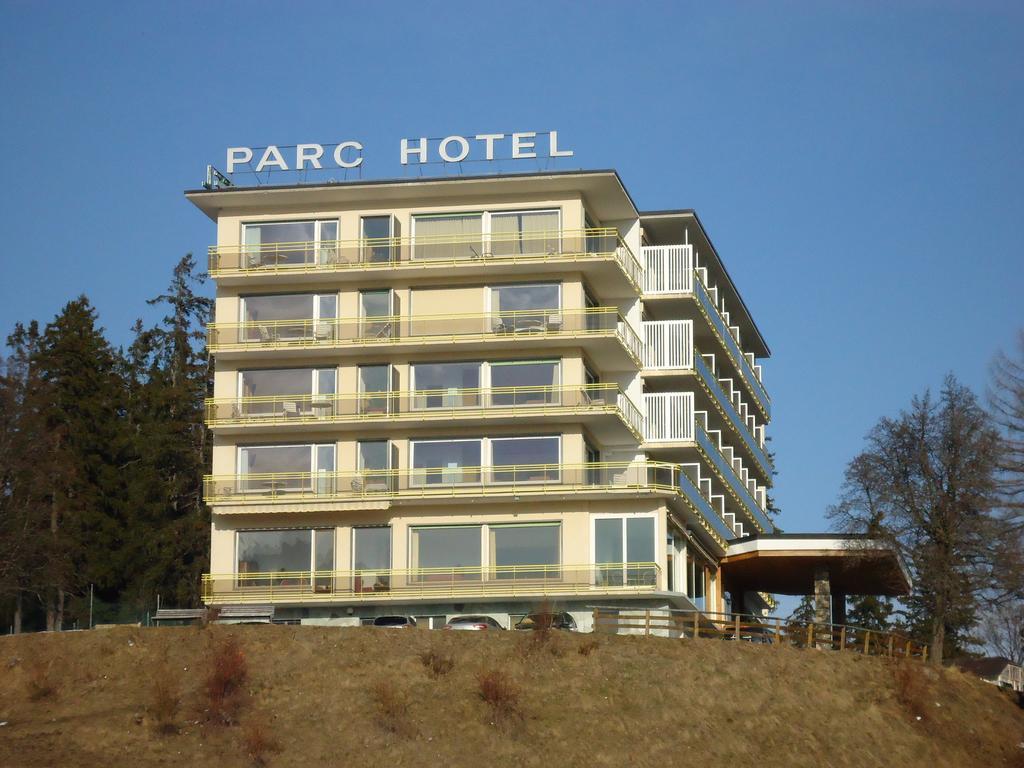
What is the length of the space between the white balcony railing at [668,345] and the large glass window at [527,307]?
6.32 metres

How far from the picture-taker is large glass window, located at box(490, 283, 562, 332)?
71.0 m

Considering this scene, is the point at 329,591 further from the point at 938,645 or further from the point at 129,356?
the point at 129,356

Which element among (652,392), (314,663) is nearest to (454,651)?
(314,663)

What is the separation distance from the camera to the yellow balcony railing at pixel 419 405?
70.0 meters

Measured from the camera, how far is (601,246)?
237ft

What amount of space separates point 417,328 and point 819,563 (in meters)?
21.1

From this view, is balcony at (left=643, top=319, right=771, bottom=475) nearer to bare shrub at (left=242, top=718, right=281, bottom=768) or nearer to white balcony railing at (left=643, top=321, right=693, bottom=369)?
white balcony railing at (left=643, top=321, right=693, bottom=369)

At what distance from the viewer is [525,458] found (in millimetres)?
70125

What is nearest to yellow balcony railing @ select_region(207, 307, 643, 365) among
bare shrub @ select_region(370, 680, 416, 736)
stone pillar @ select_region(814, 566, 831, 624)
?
stone pillar @ select_region(814, 566, 831, 624)

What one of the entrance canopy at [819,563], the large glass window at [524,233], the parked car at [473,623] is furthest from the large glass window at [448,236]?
the entrance canopy at [819,563]

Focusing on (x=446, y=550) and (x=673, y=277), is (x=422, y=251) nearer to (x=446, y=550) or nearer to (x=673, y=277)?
(x=673, y=277)

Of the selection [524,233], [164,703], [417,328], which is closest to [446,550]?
[417,328]

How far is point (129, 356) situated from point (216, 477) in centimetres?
3657

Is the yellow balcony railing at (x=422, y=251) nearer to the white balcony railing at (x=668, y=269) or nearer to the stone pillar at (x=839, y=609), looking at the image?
the white balcony railing at (x=668, y=269)
